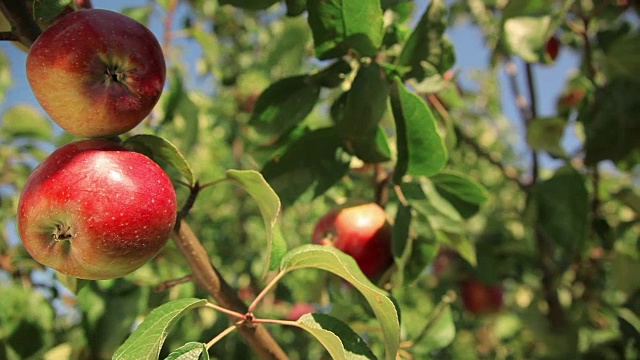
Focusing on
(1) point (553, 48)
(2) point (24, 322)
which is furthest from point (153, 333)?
(1) point (553, 48)

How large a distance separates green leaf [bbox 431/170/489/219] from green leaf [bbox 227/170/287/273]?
1.41 ft

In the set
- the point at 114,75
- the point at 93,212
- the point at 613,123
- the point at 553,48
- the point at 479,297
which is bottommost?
the point at 479,297

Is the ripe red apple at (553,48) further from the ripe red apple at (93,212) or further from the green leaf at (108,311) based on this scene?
the ripe red apple at (93,212)

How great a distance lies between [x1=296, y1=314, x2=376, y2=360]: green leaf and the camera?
0.82 meters

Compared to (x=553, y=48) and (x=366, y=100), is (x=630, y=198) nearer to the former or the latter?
(x=553, y=48)

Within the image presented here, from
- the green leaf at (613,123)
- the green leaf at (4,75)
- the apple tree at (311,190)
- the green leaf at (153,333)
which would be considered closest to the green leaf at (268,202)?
the apple tree at (311,190)

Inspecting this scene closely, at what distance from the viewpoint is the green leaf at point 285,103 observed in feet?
3.87

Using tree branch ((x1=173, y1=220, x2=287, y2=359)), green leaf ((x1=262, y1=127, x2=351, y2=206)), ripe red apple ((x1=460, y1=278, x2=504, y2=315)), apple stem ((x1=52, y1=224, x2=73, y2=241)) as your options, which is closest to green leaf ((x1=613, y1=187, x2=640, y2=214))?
ripe red apple ((x1=460, y1=278, x2=504, y2=315))

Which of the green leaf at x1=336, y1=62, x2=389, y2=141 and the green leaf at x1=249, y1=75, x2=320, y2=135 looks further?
the green leaf at x1=249, y1=75, x2=320, y2=135

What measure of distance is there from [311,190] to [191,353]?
53cm

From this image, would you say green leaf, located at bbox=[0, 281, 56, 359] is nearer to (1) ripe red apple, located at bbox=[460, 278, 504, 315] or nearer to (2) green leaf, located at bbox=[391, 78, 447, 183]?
(2) green leaf, located at bbox=[391, 78, 447, 183]

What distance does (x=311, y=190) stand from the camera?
4.00 feet

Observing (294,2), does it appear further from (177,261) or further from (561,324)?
(561,324)

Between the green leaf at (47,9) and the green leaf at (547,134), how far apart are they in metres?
1.24
